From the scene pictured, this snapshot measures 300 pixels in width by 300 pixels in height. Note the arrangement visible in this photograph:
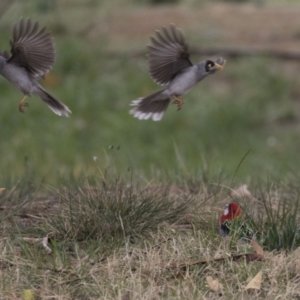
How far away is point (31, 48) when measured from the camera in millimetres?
4434

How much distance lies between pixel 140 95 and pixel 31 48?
275 inches

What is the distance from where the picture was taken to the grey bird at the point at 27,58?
4.40 m

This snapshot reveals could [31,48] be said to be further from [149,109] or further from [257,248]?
[257,248]

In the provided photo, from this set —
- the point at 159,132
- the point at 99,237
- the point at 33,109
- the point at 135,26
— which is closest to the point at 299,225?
the point at 99,237

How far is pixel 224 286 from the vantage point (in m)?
4.14

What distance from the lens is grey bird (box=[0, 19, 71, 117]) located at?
4.40 metres

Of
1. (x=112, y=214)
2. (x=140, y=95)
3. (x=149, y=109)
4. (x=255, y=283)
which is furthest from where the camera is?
(x=140, y=95)

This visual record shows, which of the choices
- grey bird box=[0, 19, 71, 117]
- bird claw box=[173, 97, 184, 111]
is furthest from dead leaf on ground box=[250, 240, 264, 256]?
grey bird box=[0, 19, 71, 117]

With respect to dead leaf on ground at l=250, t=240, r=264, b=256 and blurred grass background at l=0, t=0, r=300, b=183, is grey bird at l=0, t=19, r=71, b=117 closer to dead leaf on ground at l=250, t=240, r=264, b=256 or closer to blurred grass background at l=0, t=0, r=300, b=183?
dead leaf on ground at l=250, t=240, r=264, b=256

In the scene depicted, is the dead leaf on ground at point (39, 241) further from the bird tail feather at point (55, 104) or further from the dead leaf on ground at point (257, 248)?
the dead leaf on ground at point (257, 248)

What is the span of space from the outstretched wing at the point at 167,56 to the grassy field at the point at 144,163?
2.16ft

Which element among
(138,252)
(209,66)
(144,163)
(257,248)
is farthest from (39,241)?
(144,163)

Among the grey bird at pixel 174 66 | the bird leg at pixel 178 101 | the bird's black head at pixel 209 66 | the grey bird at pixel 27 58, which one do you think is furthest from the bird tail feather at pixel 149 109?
the grey bird at pixel 27 58

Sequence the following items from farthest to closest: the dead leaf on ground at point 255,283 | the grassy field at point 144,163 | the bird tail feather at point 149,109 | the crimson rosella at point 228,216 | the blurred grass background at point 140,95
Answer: the blurred grass background at point 140,95
the bird tail feather at point 149,109
the crimson rosella at point 228,216
the grassy field at point 144,163
the dead leaf on ground at point 255,283
